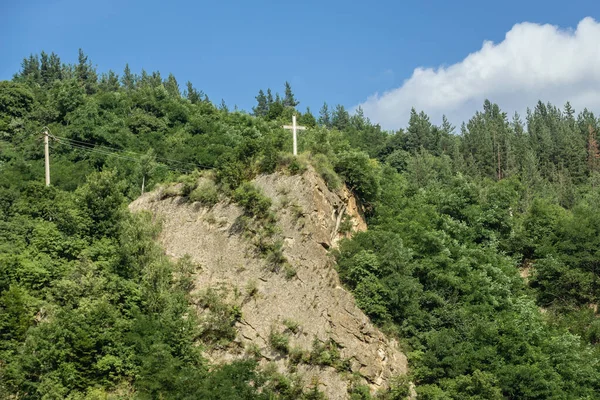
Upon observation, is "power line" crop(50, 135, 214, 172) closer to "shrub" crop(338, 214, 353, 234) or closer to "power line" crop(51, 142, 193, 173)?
"power line" crop(51, 142, 193, 173)

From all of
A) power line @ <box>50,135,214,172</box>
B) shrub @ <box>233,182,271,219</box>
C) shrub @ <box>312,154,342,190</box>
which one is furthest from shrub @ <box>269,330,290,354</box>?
power line @ <box>50,135,214,172</box>

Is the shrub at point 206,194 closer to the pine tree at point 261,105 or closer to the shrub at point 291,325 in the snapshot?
the shrub at point 291,325

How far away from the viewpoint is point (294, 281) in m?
27.5

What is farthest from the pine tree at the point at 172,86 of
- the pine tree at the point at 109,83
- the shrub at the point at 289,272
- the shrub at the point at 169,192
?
the shrub at the point at 289,272

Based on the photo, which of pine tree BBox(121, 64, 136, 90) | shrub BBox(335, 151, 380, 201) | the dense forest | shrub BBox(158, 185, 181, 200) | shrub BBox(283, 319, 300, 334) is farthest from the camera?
pine tree BBox(121, 64, 136, 90)

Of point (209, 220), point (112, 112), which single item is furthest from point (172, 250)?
point (112, 112)

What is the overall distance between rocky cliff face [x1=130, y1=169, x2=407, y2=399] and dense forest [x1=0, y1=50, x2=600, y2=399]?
40.6 inches

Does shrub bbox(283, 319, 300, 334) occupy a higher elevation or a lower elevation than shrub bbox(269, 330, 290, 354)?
higher

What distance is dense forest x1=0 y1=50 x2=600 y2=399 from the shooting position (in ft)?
76.7

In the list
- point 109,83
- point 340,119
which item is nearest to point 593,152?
point 340,119

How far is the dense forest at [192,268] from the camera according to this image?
2338cm

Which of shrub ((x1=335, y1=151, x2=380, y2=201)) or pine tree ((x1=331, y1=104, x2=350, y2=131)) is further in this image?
pine tree ((x1=331, y1=104, x2=350, y2=131))

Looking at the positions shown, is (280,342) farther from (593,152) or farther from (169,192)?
(593,152)

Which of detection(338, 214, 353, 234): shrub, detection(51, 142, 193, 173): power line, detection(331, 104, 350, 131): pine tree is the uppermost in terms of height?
detection(331, 104, 350, 131): pine tree
